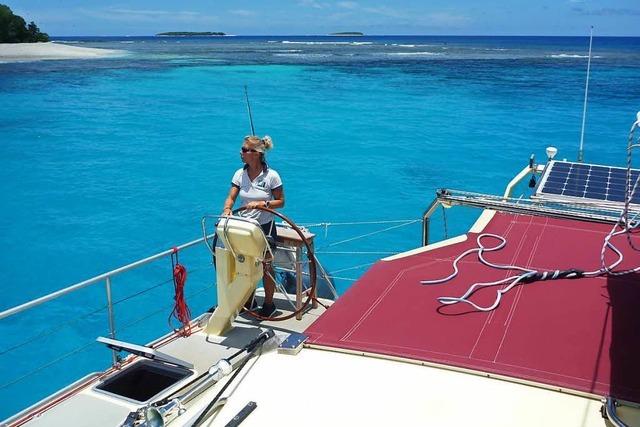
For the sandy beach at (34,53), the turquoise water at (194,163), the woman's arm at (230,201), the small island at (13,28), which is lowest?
the turquoise water at (194,163)

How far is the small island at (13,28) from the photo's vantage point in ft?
259

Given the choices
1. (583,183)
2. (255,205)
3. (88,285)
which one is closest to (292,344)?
(255,205)

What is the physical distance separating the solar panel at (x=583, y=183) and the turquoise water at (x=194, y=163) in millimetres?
3127

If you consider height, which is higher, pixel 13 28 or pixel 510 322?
pixel 13 28

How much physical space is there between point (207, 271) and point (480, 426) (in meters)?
9.89

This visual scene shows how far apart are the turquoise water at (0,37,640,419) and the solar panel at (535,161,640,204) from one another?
3.13m

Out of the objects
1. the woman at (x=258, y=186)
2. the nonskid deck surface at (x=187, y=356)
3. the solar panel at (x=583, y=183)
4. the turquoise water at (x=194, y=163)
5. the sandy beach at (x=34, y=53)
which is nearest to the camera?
the nonskid deck surface at (x=187, y=356)

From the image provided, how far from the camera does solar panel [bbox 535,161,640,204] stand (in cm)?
763

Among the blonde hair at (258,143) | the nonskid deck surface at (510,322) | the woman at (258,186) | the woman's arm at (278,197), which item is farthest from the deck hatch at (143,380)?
the blonde hair at (258,143)

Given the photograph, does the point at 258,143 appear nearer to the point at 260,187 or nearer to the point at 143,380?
the point at 260,187

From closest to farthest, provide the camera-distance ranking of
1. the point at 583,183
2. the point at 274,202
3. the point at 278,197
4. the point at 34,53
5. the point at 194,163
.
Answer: the point at 274,202
the point at 278,197
the point at 583,183
the point at 194,163
the point at 34,53

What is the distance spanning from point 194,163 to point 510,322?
18.1m

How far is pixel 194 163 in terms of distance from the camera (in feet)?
68.9

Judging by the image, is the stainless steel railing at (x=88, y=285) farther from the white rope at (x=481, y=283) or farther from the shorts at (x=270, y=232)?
the white rope at (x=481, y=283)
